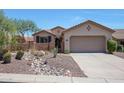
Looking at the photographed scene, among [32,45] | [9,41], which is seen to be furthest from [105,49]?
[9,41]

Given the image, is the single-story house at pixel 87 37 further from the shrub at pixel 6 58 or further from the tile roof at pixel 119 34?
the shrub at pixel 6 58

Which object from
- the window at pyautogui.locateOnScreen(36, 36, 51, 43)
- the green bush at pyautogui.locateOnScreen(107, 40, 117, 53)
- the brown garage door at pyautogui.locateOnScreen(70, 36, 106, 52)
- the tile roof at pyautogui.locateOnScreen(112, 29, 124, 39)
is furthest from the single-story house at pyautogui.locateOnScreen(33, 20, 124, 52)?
the tile roof at pyautogui.locateOnScreen(112, 29, 124, 39)

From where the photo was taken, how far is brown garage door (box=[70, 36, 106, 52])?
40.7 m

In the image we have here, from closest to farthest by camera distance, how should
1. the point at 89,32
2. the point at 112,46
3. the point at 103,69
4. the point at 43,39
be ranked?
1. the point at 103,69
2. the point at 112,46
3. the point at 89,32
4. the point at 43,39

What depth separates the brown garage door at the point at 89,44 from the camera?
40656 mm

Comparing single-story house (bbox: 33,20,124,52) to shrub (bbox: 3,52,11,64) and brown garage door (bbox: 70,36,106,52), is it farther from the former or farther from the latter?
shrub (bbox: 3,52,11,64)

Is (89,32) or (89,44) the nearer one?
(89,32)

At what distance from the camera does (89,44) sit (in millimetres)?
40688

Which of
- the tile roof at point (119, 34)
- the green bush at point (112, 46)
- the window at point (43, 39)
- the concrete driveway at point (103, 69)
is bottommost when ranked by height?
the concrete driveway at point (103, 69)

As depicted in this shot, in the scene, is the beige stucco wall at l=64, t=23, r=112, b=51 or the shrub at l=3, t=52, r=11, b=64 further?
the beige stucco wall at l=64, t=23, r=112, b=51

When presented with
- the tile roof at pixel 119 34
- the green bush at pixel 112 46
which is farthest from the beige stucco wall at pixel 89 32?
the tile roof at pixel 119 34

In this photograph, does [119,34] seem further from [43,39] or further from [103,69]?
[103,69]

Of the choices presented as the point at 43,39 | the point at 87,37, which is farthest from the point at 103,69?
the point at 43,39
